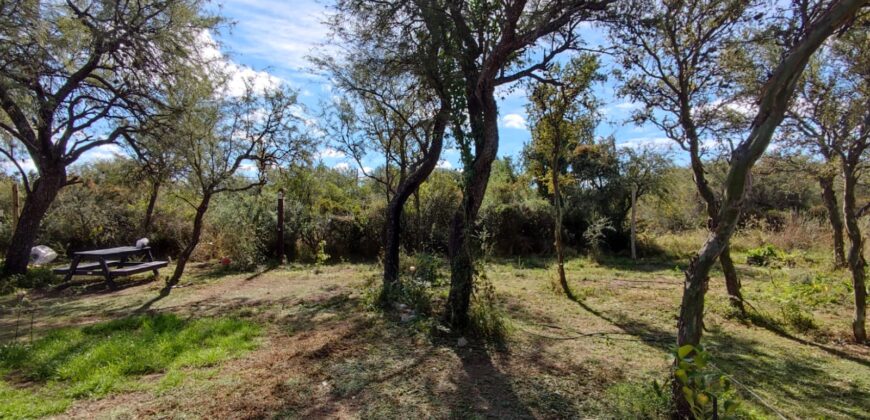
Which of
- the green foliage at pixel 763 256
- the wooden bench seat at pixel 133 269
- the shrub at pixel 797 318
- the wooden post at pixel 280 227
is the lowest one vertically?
the shrub at pixel 797 318

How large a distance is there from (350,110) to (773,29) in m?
7.32

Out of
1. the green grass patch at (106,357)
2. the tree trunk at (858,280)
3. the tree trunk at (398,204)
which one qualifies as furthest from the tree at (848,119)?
the green grass patch at (106,357)

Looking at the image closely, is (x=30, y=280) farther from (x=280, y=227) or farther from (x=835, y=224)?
(x=835, y=224)

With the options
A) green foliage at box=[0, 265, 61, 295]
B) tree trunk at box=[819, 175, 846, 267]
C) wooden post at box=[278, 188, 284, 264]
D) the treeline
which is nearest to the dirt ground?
green foliage at box=[0, 265, 61, 295]

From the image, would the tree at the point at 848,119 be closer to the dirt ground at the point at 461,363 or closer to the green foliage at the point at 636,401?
the dirt ground at the point at 461,363

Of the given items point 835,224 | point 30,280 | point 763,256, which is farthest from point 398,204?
point 835,224

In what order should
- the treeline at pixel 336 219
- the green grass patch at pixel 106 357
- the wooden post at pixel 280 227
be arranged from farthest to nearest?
the treeline at pixel 336 219, the wooden post at pixel 280 227, the green grass patch at pixel 106 357

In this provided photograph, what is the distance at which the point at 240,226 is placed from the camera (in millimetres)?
10867

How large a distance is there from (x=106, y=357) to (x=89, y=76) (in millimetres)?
7131

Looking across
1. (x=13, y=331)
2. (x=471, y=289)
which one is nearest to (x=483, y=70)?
(x=471, y=289)

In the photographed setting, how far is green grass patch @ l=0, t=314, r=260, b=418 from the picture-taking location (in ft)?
10.3

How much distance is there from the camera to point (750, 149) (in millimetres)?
2318

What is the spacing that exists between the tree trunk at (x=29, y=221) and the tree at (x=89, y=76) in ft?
0.05

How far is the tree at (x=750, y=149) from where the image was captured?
86.1 inches
